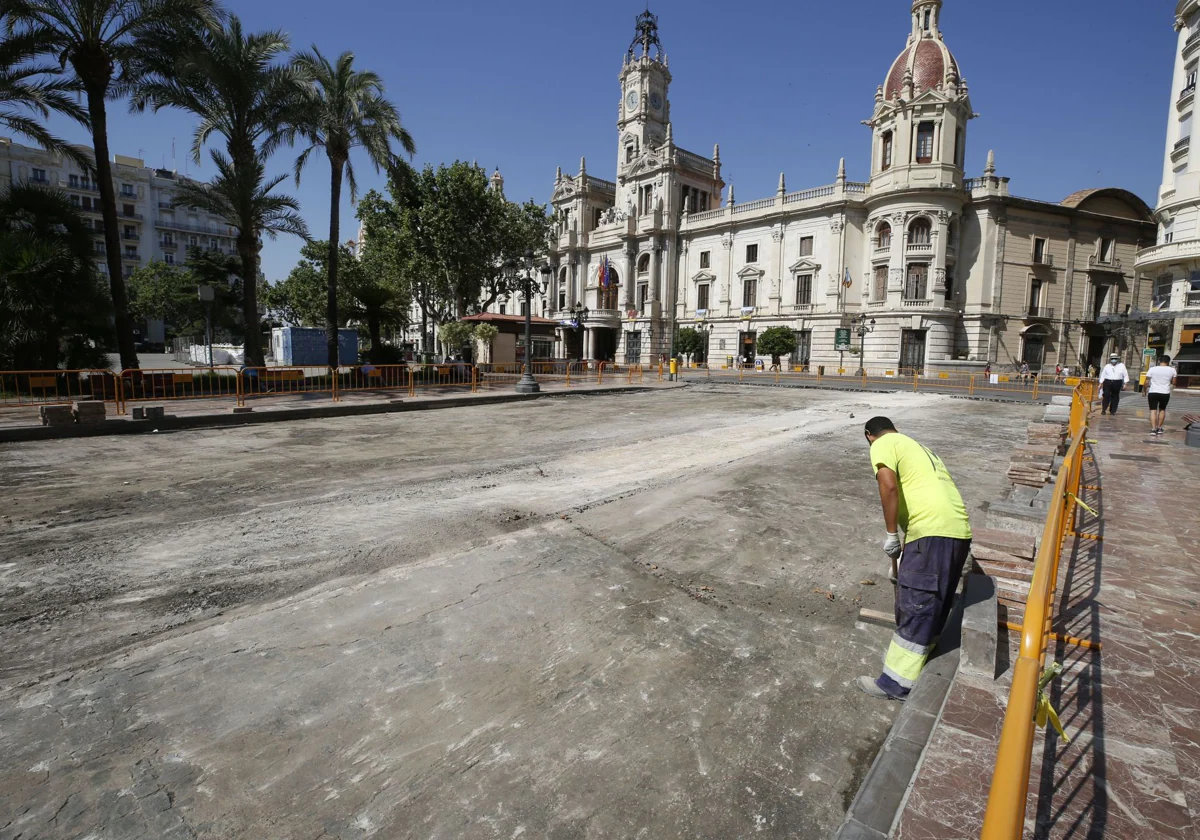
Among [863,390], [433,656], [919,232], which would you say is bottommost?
[433,656]

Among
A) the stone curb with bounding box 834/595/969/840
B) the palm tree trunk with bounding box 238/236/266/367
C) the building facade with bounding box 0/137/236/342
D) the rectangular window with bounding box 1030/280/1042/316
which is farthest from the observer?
the building facade with bounding box 0/137/236/342

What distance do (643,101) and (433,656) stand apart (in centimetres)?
6228

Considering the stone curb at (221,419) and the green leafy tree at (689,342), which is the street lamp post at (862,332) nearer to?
the green leafy tree at (689,342)

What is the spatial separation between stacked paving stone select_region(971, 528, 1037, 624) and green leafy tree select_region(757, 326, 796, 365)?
41006 millimetres

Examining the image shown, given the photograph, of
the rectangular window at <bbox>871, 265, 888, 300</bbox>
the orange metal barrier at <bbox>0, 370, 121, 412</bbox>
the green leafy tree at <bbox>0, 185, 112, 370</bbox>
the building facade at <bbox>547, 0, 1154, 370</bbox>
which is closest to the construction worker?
the orange metal barrier at <bbox>0, 370, 121, 412</bbox>

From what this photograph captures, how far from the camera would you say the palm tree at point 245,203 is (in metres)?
20.3

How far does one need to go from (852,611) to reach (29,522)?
7.86 m

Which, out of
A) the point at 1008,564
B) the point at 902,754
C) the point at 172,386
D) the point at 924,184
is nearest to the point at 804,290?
the point at 924,184

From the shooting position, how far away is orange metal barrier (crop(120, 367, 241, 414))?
51.0 feet

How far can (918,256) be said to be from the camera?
133ft

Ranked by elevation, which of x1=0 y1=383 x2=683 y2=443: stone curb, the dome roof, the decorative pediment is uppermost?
the dome roof

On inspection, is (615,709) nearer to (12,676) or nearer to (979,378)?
(12,676)

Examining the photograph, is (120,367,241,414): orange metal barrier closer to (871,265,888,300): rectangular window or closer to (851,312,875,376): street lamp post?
(851,312,875,376): street lamp post

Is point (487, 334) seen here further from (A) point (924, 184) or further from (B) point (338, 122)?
(A) point (924, 184)
